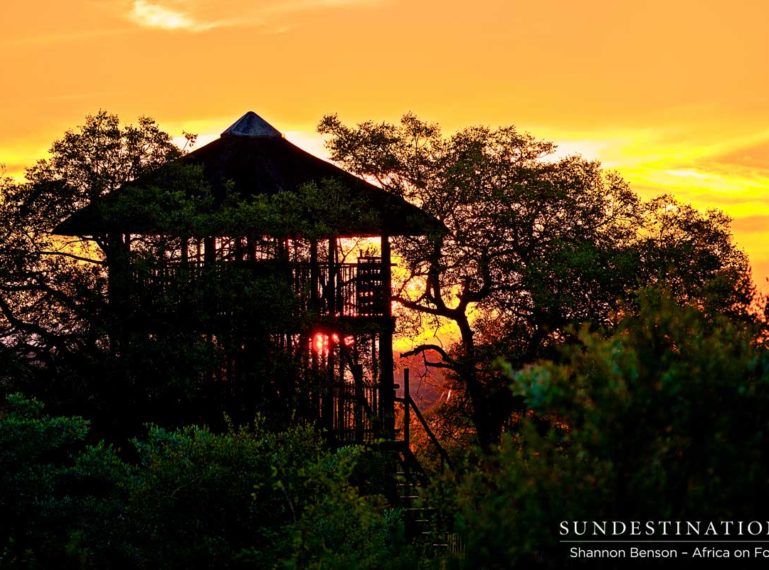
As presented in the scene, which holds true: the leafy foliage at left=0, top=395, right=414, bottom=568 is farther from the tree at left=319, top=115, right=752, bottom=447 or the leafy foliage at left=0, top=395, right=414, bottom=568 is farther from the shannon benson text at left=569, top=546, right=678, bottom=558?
the tree at left=319, top=115, right=752, bottom=447

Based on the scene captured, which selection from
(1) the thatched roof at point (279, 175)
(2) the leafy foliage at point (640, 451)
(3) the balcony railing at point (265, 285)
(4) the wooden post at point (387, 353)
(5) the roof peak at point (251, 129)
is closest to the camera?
(2) the leafy foliage at point (640, 451)

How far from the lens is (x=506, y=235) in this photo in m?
29.8

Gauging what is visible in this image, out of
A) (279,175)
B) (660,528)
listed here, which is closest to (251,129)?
(279,175)

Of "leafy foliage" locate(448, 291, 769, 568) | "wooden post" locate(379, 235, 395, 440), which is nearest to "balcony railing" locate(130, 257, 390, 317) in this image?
"wooden post" locate(379, 235, 395, 440)

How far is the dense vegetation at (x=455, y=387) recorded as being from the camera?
794 cm

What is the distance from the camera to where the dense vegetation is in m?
7.94

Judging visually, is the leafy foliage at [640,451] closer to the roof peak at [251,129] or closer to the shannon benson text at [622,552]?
the shannon benson text at [622,552]

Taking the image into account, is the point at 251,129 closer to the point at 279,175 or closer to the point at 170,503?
the point at 279,175

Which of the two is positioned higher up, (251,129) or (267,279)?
(251,129)

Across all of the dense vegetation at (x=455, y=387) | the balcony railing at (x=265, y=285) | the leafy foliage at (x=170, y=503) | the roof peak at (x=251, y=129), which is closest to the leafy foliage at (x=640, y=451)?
the dense vegetation at (x=455, y=387)

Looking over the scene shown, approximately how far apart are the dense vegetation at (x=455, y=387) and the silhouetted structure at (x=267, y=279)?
0.47 meters

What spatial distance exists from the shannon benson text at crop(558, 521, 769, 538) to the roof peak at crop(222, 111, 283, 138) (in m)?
20.3

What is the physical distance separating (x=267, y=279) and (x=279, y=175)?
190 inches

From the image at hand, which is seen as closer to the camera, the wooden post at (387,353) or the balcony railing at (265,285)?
the balcony railing at (265,285)
